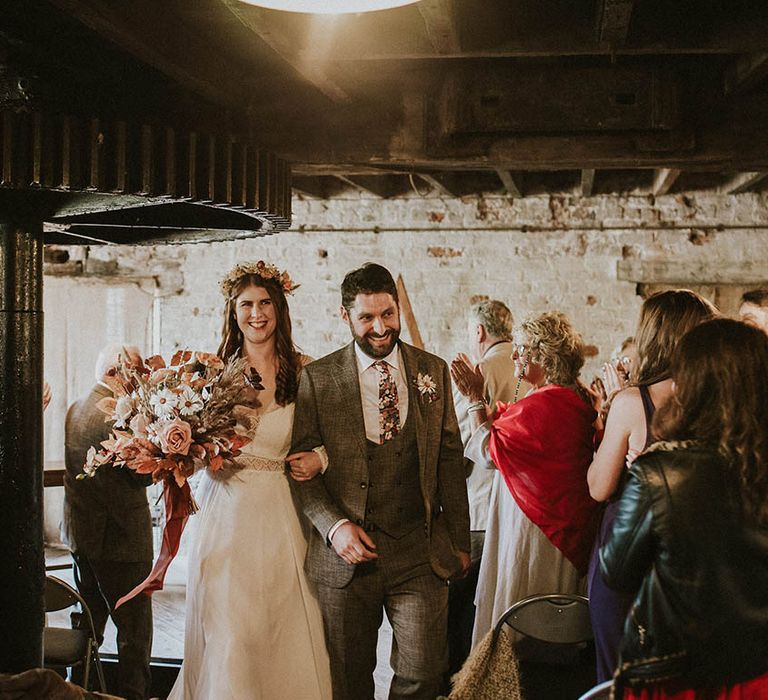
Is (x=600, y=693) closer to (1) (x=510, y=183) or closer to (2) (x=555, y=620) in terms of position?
(2) (x=555, y=620)

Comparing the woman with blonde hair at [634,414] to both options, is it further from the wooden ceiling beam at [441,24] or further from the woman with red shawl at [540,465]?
the wooden ceiling beam at [441,24]

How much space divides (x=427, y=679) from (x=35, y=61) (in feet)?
7.40

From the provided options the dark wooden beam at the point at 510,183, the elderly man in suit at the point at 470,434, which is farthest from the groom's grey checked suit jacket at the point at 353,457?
the dark wooden beam at the point at 510,183

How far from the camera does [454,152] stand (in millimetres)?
3660

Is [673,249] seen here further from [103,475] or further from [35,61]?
[35,61]

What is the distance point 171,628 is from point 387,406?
308cm

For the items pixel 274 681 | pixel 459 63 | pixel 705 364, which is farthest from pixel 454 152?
pixel 274 681

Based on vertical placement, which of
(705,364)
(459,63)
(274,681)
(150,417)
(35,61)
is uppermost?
(459,63)

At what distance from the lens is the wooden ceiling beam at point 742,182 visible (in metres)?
6.12

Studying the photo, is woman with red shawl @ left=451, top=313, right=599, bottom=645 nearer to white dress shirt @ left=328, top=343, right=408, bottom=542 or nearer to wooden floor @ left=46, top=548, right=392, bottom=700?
white dress shirt @ left=328, top=343, right=408, bottom=542

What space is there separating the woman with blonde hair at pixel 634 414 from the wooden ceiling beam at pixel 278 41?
1.40 metres

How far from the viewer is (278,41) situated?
2684 mm

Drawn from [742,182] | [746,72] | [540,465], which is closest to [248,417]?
[540,465]

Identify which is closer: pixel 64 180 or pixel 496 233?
pixel 64 180
